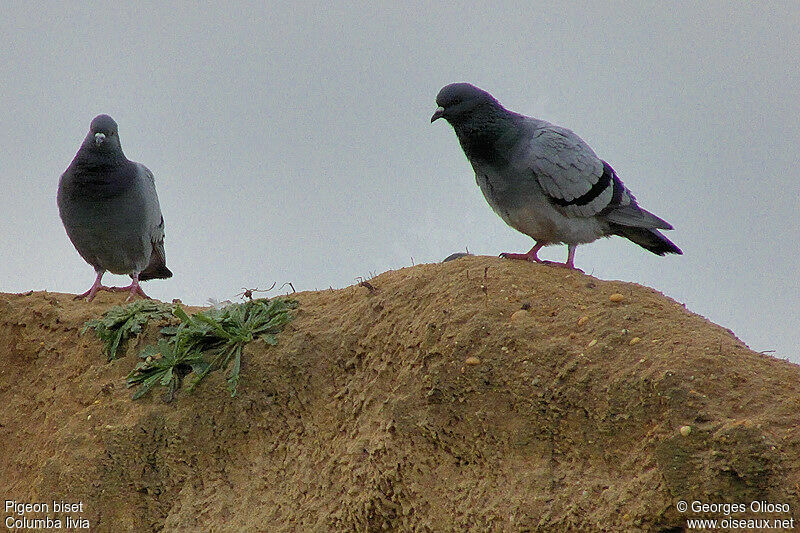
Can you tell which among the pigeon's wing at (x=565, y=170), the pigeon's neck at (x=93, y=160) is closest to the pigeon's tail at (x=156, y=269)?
the pigeon's neck at (x=93, y=160)

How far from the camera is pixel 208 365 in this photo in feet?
21.2

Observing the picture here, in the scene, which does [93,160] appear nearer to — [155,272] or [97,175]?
[97,175]

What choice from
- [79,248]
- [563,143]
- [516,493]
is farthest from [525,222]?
[79,248]

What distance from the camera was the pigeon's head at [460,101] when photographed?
7320mm

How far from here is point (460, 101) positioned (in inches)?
289

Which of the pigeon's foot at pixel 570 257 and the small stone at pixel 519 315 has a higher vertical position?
the pigeon's foot at pixel 570 257

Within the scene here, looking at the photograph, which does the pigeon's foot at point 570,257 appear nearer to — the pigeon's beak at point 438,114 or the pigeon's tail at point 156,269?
the pigeon's beak at point 438,114

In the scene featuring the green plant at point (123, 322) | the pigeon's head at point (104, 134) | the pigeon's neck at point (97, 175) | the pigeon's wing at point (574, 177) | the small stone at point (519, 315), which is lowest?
the small stone at point (519, 315)

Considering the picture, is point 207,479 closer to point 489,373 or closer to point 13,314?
point 489,373

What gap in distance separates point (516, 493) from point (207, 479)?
2.53 m

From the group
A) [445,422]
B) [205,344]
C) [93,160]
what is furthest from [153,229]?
[445,422]

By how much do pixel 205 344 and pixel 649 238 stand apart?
165 inches

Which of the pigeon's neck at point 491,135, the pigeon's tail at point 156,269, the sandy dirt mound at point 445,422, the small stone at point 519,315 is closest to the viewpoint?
the sandy dirt mound at point 445,422

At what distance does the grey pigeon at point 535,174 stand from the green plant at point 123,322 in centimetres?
304
